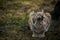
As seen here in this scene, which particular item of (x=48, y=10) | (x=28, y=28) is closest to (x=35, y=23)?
(x=28, y=28)

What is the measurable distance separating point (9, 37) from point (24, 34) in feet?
1.51

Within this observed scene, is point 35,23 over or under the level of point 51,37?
over

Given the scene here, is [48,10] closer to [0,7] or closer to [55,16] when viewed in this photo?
[55,16]

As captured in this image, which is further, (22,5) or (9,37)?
(22,5)

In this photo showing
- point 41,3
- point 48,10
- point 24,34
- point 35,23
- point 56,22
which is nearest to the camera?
point 35,23

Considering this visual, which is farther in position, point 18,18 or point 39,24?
point 18,18

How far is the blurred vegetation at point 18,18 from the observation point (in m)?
6.90

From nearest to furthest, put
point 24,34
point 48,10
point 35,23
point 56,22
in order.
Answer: point 35,23, point 24,34, point 56,22, point 48,10

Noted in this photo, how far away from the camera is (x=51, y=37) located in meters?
6.79

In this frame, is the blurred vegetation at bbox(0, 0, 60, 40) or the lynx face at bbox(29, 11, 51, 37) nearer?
the lynx face at bbox(29, 11, 51, 37)

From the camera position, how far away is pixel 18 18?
314 inches

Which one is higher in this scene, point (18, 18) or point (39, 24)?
point (39, 24)

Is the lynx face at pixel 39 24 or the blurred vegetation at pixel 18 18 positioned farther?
the blurred vegetation at pixel 18 18

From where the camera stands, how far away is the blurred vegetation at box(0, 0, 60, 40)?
6.90m
